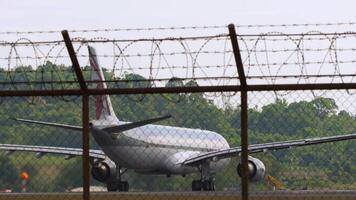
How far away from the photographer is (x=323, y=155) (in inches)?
2466

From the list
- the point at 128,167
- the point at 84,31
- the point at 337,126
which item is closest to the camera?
the point at 84,31

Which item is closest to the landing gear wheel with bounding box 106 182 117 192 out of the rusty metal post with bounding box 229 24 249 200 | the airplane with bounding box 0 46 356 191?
the airplane with bounding box 0 46 356 191

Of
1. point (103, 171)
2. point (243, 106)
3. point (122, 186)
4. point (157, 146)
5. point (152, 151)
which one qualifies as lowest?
point (243, 106)

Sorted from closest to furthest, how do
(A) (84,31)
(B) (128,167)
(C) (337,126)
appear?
1. (A) (84,31)
2. (B) (128,167)
3. (C) (337,126)

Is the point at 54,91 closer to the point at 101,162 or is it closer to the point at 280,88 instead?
the point at 280,88

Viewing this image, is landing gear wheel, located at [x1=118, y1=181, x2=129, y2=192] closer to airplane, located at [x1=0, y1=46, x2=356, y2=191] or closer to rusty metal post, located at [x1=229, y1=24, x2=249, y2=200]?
airplane, located at [x1=0, y1=46, x2=356, y2=191]

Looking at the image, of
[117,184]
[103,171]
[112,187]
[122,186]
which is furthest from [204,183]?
[103,171]

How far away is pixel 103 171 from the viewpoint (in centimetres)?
5106

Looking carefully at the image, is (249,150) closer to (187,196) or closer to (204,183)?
(204,183)

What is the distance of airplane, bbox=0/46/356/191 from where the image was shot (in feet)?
157

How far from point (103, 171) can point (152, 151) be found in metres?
2.59

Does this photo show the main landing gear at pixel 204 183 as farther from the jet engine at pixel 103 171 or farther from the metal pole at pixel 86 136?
the metal pole at pixel 86 136

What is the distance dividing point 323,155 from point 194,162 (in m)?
14.2

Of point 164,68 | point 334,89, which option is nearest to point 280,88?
point 334,89
